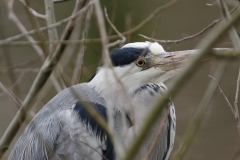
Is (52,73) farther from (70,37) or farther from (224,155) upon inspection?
(224,155)

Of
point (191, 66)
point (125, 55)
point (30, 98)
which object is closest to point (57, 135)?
point (30, 98)

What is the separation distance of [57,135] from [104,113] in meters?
0.26

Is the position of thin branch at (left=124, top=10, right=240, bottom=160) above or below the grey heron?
above

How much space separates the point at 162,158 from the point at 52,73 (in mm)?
879

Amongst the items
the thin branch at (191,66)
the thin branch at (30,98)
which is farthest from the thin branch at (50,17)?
the thin branch at (191,66)

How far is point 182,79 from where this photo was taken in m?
1.21

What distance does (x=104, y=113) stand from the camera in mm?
2553

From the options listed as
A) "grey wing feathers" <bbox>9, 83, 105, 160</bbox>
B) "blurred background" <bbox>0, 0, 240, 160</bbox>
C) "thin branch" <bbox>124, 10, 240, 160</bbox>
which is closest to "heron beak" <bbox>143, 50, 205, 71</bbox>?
"grey wing feathers" <bbox>9, 83, 105, 160</bbox>

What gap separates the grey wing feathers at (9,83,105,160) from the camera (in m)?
2.47

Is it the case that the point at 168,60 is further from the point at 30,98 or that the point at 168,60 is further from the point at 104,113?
the point at 30,98

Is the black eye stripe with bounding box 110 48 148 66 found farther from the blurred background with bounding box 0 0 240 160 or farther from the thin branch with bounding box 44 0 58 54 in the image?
the blurred background with bounding box 0 0 240 160

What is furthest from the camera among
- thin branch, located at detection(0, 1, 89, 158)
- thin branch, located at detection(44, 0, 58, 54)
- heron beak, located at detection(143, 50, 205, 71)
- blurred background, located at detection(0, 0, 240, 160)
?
blurred background, located at detection(0, 0, 240, 160)

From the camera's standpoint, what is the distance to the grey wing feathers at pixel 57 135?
2.47 meters

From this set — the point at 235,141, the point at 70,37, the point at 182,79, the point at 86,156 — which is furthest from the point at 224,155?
the point at 182,79
